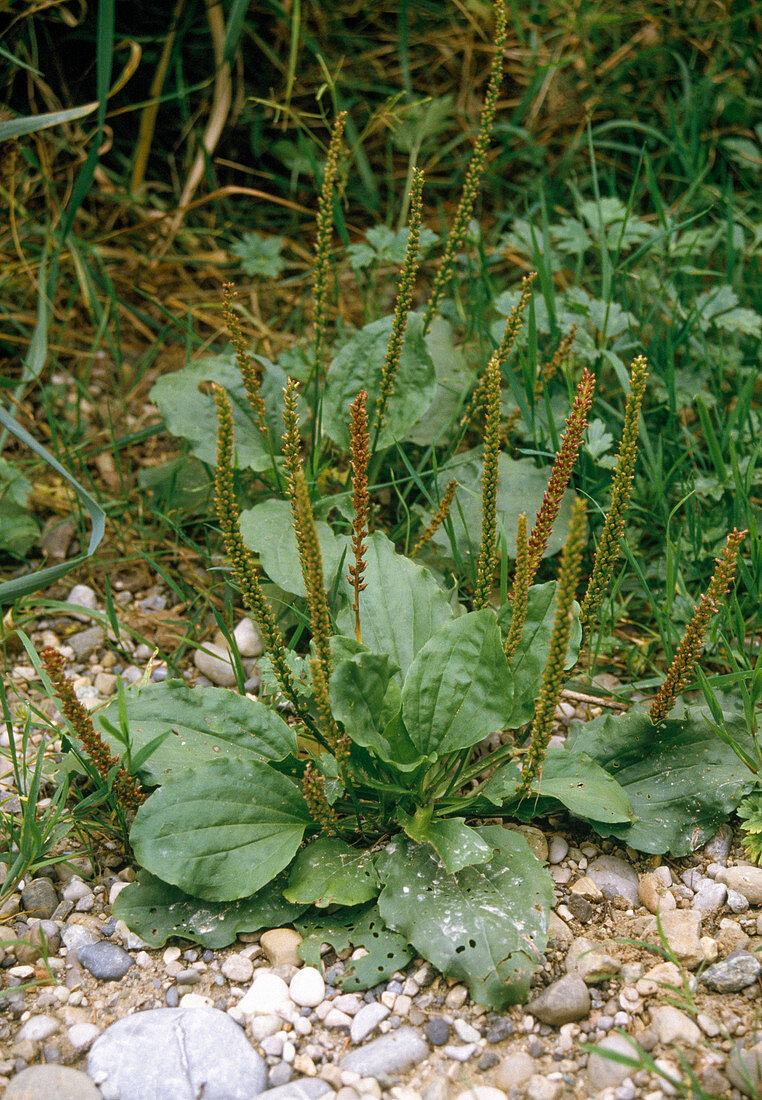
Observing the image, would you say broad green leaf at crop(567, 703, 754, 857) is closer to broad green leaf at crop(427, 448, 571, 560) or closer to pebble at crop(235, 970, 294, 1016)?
broad green leaf at crop(427, 448, 571, 560)

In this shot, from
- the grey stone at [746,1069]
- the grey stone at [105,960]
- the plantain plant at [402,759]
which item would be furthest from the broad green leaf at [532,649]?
the grey stone at [105,960]

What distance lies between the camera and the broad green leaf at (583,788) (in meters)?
1.88

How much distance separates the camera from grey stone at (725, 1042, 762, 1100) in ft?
4.81

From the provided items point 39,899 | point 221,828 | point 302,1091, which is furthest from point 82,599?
point 302,1091

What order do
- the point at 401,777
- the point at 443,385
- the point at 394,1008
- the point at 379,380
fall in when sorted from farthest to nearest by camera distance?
the point at 443,385 → the point at 379,380 → the point at 401,777 → the point at 394,1008

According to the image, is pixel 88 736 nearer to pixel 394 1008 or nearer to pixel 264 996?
pixel 264 996

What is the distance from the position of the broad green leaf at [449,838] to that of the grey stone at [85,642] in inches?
43.2

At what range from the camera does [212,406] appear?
2.68 m

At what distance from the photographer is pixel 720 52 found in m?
3.72

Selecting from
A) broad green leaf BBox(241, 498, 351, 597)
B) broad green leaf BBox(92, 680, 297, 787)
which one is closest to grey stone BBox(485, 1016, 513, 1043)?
broad green leaf BBox(92, 680, 297, 787)

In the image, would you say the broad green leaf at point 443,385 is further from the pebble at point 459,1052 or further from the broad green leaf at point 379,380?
the pebble at point 459,1052

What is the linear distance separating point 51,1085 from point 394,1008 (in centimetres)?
59

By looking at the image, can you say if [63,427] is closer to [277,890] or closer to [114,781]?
[114,781]

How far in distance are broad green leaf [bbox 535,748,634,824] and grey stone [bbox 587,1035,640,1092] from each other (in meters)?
0.41
